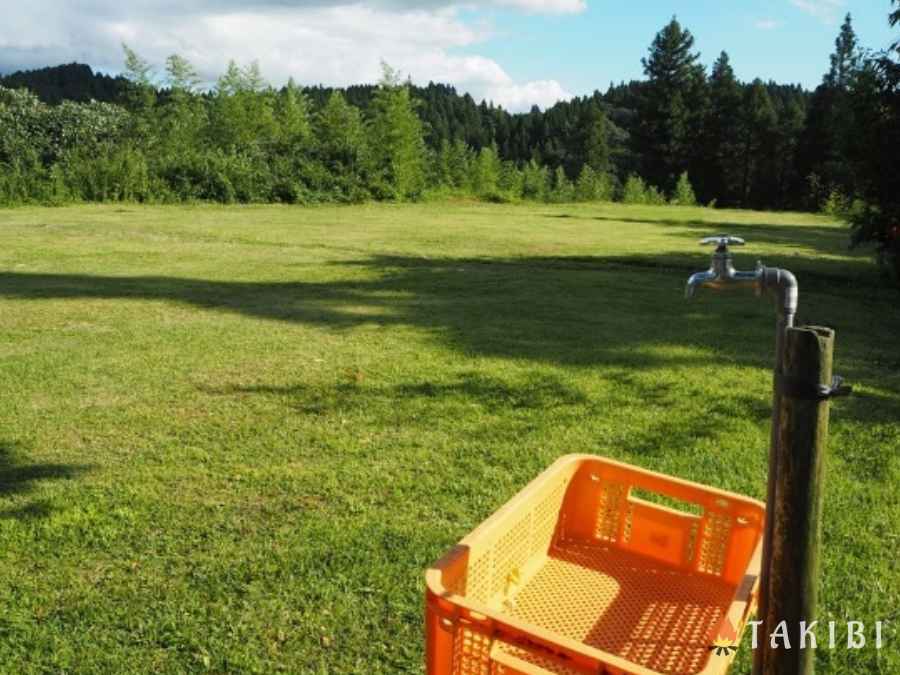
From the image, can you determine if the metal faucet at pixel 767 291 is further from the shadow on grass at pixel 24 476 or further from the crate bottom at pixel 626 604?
the shadow on grass at pixel 24 476

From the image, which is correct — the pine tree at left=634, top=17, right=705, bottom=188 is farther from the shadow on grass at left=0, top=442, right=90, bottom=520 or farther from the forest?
the shadow on grass at left=0, top=442, right=90, bottom=520

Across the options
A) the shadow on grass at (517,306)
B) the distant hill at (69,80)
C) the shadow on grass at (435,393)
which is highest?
the distant hill at (69,80)

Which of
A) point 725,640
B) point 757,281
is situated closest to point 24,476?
point 725,640

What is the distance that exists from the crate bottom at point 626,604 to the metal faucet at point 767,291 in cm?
42

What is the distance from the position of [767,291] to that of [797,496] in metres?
0.45

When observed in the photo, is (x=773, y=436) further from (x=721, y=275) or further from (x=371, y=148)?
(x=371, y=148)

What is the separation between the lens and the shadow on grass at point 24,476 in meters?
3.31

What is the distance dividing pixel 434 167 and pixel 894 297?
2127 centimetres

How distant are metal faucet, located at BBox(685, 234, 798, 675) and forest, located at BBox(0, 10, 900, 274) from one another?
884 cm

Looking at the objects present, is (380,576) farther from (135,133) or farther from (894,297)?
(135,133)

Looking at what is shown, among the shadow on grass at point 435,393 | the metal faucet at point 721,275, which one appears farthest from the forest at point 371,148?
the metal faucet at point 721,275

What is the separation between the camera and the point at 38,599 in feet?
8.91

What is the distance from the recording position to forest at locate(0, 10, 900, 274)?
1002 cm

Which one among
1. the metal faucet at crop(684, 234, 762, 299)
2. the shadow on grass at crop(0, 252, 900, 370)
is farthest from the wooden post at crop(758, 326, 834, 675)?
the shadow on grass at crop(0, 252, 900, 370)
